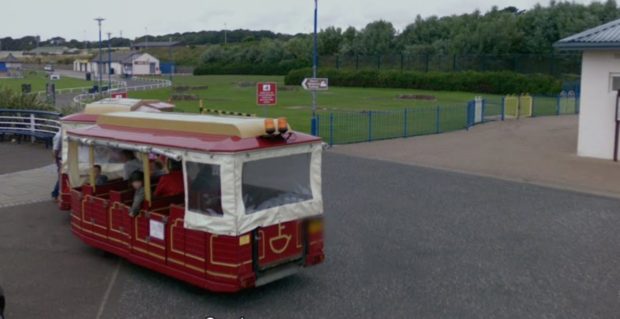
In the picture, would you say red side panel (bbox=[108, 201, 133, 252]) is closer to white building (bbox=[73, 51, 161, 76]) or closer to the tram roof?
the tram roof

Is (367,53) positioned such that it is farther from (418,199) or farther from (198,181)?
(198,181)

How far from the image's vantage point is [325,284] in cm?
907

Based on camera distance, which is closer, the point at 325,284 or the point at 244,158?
the point at 244,158

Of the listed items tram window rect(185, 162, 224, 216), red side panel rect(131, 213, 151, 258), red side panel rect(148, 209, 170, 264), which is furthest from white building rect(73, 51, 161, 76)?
tram window rect(185, 162, 224, 216)

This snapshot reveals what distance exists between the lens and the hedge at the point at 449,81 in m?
50.6

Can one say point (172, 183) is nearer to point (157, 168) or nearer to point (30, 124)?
point (157, 168)

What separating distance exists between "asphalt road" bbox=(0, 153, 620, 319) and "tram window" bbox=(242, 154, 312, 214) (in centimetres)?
116

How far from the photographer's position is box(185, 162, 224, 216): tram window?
318 inches

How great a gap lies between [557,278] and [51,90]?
100ft

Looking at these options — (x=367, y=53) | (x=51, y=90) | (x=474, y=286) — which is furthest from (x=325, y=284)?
(x=367, y=53)

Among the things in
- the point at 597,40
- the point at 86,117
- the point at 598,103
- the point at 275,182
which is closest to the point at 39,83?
the point at 598,103

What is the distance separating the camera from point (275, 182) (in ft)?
28.4

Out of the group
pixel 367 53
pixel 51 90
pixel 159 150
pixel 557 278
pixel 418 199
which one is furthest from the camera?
pixel 367 53

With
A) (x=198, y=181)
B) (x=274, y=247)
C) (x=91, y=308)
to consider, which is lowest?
(x=91, y=308)
